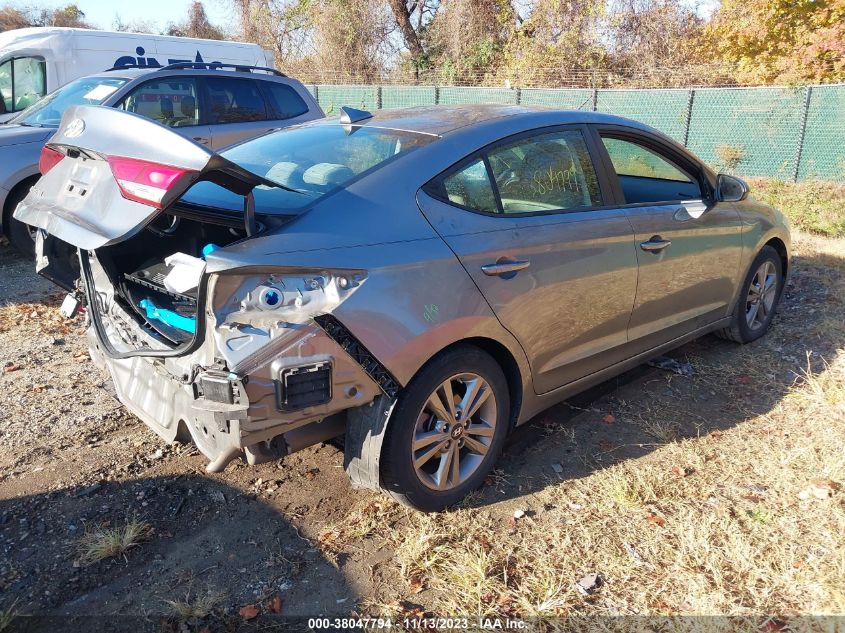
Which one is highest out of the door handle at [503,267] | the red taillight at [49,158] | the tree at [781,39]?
the tree at [781,39]

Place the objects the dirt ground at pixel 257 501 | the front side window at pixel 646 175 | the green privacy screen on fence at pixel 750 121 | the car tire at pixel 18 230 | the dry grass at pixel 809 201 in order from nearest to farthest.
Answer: the dirt ground at pixel 257 501, the front side window at pixel 646 175, the car tire at pixel 18 230, the dry grass at pixel 809 201, the green privacy screen on fence at pixel 750 121

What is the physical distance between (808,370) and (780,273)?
116cm

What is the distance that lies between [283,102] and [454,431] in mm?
6941

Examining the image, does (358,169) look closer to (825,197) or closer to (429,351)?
(429,351)

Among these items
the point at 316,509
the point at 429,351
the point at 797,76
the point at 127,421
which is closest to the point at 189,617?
the point at 316,509

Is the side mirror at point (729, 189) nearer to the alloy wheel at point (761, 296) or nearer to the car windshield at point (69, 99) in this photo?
the alloy wheel at point (761, 296)

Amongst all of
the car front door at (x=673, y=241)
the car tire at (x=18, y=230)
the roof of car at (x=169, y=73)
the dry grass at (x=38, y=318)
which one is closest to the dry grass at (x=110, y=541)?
the car front door at (x=673, y=241)

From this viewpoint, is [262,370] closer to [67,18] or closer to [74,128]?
[74,128]

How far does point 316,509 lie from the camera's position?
3098 mm

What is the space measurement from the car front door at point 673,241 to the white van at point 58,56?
27.2 ft

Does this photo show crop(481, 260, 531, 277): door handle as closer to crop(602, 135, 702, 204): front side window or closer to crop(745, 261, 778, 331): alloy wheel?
crop(602, 135, 702, 204): front side window

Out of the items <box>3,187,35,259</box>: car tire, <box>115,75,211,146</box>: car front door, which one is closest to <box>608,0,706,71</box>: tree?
<box>115,75,211,146</box>: car front door

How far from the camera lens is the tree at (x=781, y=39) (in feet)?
51.2

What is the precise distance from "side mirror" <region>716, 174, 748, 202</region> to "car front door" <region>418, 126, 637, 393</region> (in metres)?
1.13
